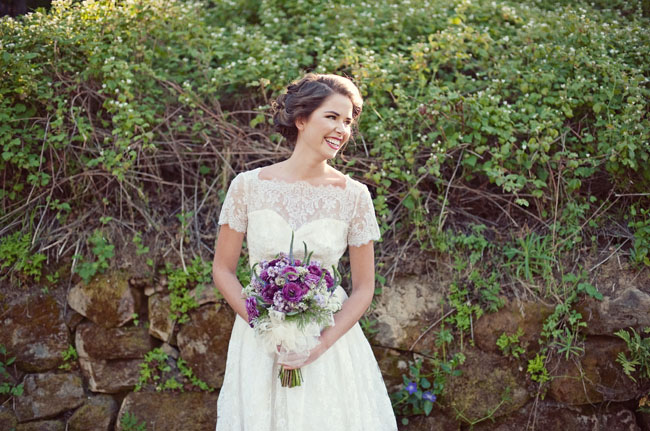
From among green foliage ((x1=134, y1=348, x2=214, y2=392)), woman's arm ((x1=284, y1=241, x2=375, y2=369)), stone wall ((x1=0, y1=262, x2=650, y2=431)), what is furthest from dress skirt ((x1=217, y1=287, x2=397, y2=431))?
green foliage ((x1=134, y1=348, x2=214, y2=392))

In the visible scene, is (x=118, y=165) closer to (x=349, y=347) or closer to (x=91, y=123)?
(x=91, y=123)

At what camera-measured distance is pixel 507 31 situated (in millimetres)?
4855

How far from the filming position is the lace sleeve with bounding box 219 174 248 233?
108 inches

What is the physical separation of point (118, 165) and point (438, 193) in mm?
2233

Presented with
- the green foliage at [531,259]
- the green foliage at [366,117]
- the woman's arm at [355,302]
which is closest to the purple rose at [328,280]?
the woman's arm at [355,302]

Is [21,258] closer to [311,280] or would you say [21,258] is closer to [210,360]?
[210,360]

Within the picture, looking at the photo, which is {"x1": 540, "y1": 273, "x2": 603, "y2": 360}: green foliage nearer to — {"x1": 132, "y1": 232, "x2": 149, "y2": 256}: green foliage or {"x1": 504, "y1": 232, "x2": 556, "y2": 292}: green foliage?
{"x1": 504, "y1": 232, "x2": 556, "y2": 292}: green foliage

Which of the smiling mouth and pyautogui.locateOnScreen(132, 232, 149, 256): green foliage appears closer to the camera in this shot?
the smiling mouth

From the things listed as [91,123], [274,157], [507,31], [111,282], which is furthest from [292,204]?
[507,31]

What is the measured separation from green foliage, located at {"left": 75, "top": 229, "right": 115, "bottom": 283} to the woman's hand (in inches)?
73.6

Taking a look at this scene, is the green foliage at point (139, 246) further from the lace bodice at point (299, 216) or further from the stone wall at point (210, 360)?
the lace bodice at point (299, 216)

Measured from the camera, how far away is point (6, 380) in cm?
385

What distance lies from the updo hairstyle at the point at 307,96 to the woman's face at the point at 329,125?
0.03 metres

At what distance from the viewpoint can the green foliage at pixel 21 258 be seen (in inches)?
153
